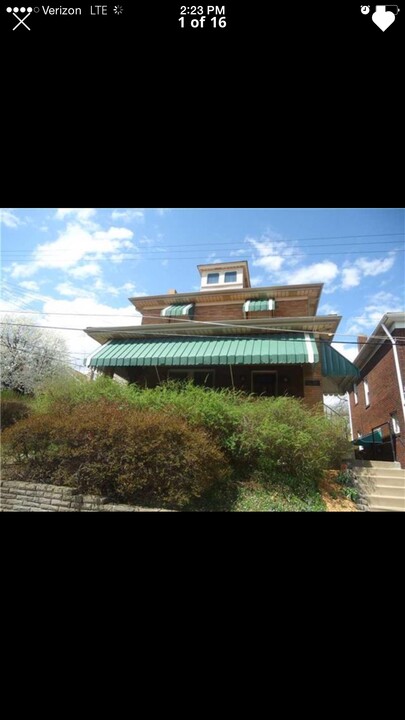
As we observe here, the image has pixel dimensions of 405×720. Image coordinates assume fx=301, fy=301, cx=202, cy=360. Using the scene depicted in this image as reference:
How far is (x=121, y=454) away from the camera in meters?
4.72

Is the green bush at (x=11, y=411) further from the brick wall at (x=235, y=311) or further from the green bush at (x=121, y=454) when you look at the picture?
the brick wall at (x=235, y=311)

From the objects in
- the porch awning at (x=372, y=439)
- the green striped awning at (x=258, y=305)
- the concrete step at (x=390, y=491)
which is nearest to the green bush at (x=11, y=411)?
the concrete step at (x=390, y=491)

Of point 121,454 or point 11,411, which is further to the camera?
point 11,411

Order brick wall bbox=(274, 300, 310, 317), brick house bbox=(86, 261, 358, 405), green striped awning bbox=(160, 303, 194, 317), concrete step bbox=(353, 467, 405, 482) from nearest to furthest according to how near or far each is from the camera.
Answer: concrete step bbox=(353, 467, 405, 482), brick house bbox=(86, 261, 358, 405), brick wall bbox=(274, 300, 310, 317), green striped awning bbox=(160, 303, 194, 317)

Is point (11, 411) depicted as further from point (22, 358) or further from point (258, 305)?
point (258, 305)

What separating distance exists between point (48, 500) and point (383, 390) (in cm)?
1035

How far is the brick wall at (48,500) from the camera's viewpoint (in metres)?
4.42

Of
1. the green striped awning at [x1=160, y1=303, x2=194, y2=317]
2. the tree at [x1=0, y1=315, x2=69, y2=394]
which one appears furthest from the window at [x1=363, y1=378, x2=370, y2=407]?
the tree at [x1=0, y1=315, x2=69, y2=394]

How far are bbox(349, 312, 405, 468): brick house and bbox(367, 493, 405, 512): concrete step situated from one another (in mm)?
3218

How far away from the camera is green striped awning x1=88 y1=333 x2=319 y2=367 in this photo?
7105 mm

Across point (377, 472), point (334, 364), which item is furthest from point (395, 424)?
point (377, 472)

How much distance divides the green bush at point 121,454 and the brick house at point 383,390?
15.5 ft

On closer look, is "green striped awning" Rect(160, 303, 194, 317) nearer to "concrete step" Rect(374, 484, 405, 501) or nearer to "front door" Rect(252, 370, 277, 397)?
"front door" Rect(252, 370, 277, 397)

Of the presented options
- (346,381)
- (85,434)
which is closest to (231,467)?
(85,434)
